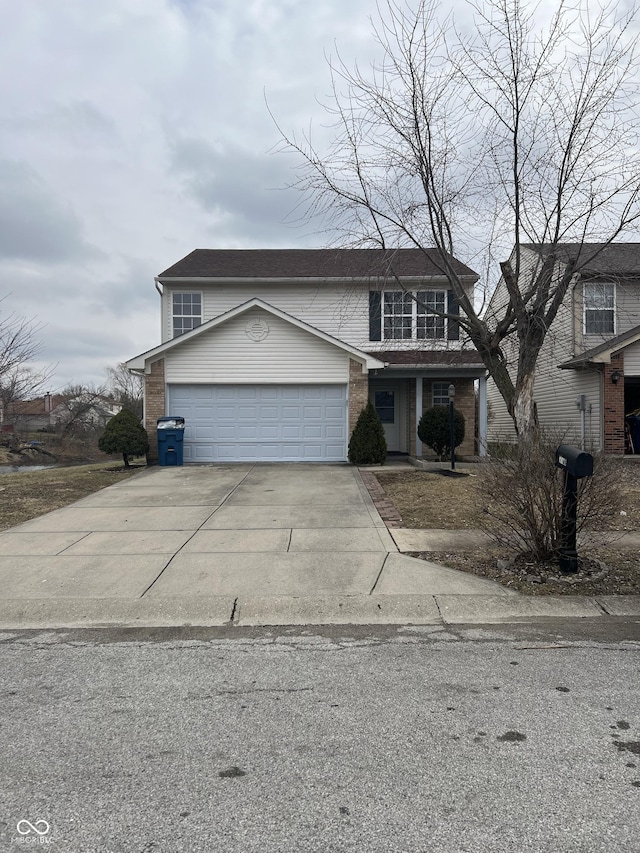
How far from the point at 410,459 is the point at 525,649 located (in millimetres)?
12158

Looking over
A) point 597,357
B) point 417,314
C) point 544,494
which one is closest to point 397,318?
point 417,314

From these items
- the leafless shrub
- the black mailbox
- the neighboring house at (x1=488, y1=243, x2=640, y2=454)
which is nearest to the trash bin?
the neighboring house at (x1=488, y1=243, x2=640, y2=454)

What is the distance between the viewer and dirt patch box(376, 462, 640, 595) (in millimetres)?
5652

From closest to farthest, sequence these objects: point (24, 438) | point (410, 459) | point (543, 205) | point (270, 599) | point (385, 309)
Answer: point (270, 599)
point (543, 205)
point (410, 459)
point (385, 309)
point (24, 438)

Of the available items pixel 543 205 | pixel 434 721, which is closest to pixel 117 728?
pixel 434 721

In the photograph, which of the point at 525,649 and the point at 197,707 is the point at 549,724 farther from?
the point at 197,707

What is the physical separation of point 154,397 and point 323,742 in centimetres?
1414

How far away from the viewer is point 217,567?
6398mm

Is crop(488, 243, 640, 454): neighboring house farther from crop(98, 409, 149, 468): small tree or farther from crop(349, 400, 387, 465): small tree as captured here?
crop(98, 409, 149, 468): small tree

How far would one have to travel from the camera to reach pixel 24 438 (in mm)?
38031

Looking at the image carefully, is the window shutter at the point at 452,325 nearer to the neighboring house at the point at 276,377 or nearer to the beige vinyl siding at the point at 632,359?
the neighboring house at the point at 276,377

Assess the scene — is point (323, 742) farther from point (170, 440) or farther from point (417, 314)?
point (417, 314)

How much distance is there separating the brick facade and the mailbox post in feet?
34.6

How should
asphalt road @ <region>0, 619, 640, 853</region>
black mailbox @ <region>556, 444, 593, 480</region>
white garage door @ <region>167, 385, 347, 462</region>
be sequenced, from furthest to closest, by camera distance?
white garage door @ <region>167, 385, 347, 462</region> < black mailbox @ <region>556, 444, 593, 480</region> < asphalt road @ <region>0, 619, 640, 853</region>
